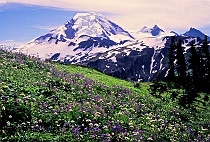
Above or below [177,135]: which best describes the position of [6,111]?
above

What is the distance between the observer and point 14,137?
14094 mm

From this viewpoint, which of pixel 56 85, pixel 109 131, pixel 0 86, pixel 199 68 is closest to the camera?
pixel 109 131

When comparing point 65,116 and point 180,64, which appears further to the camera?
point 180,64

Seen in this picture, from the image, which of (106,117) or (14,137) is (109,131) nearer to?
(106,117)

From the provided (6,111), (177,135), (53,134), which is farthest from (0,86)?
(177,135)

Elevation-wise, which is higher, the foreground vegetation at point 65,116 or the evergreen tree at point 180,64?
the foreground vegetation at point 65,116

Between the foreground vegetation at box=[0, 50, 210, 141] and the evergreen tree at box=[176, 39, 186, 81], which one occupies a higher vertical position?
the foreground vegetation at box=[0, 50, 210, 141]

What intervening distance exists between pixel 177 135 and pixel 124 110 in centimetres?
401

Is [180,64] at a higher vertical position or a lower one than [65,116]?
lower

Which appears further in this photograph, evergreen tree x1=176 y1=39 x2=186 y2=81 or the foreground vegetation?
evergreen tree x1=176 y1=39 x2=186 y2=81

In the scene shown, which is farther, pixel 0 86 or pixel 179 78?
pixel 179 78

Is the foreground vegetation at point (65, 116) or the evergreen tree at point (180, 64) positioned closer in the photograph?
the foreground vegetation at point (65, 116)

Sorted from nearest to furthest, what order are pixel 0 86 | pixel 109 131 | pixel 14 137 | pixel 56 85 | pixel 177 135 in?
pixel 14 137 → pixel 109 131 → pixel 0 86 → pixel 177 135 → pixel 56 85

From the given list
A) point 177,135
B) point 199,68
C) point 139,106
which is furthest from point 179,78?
point 177,135
